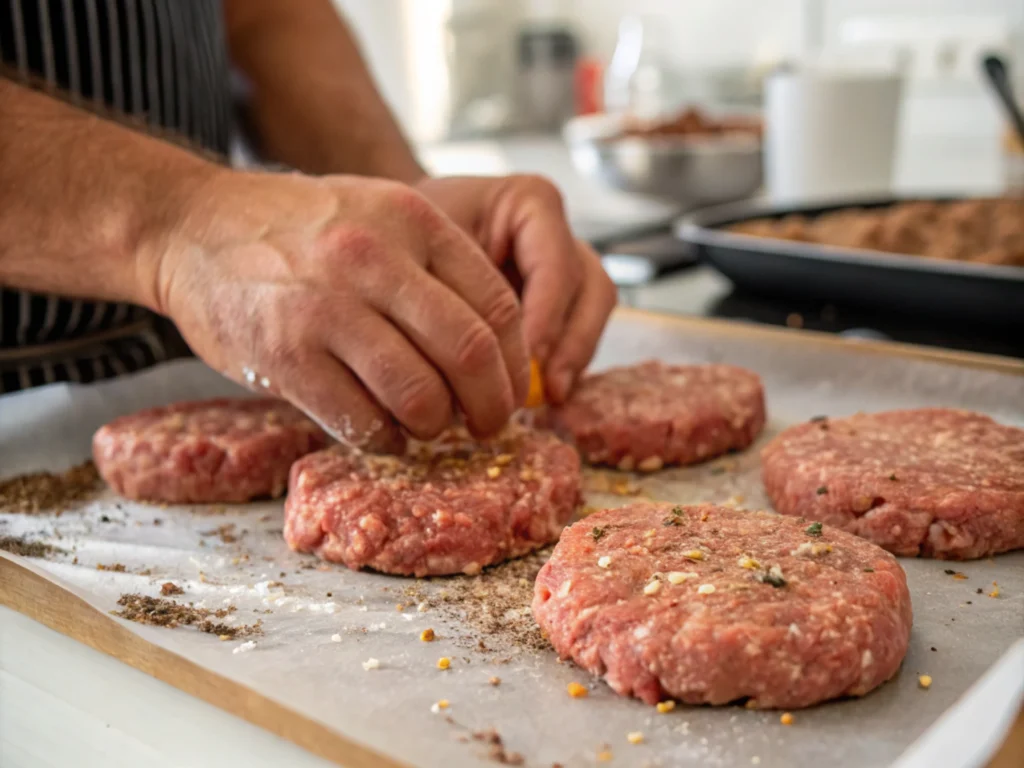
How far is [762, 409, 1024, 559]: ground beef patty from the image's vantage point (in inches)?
51.1

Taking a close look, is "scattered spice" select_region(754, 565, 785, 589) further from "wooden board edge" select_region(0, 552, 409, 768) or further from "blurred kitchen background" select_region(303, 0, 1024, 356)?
"blurred kitchen background" select_region(303, 0, 1024, 356)

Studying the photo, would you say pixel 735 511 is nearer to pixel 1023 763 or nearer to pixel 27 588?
pixel 1023 763

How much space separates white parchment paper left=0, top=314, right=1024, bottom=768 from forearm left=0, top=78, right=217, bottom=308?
329 millimetres

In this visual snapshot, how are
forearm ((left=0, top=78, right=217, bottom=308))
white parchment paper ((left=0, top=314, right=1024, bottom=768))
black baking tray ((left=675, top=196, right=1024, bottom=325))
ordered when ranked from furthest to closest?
1. black baking tray ((left=675, top=196, right=1024, bottom=325))
2. forearm ((left=0, top=78, right=217, bottom=308))
3. white parchment paper ((left=0, top=314, right=1024, bottom=768))

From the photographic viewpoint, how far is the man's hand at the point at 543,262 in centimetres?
169

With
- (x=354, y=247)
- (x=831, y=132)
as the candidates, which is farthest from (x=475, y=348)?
(x=831, y=132)

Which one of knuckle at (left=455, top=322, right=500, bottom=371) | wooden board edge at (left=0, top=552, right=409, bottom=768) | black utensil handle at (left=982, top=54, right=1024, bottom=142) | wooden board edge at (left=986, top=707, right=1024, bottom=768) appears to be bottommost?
wooden board edge at (left=0, top=552, right=409, bottom=768)

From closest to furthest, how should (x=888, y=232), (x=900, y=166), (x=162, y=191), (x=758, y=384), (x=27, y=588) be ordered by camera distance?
1. (x=27, y=588)
2. (x=162, y=191)
3. (x=758, y=384)
4. (x=888, y=232)
5. (x=900, y=166)

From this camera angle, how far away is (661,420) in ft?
5.33

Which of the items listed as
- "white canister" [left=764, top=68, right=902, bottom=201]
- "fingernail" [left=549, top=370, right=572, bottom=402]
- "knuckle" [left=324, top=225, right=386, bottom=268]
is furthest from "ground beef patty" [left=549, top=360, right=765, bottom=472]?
"white canister" [left=764, top=68, right=902, bottom=201]

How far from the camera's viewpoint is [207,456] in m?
1.54

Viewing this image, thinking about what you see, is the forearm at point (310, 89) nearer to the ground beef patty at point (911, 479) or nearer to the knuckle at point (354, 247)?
the knuckle at point (354, 247)

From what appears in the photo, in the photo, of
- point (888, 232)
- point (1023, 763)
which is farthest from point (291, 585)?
point (888, 232)

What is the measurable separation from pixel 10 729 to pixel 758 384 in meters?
1.20
